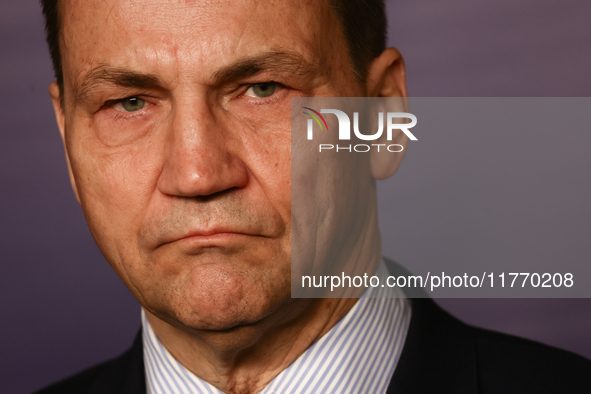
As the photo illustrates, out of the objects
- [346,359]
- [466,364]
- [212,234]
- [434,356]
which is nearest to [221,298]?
[212,234]

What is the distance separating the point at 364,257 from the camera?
216cm

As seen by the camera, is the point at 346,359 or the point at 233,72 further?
the point at 346,359

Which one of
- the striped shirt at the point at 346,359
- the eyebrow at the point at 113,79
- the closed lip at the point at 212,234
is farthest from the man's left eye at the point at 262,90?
the striped shirt at the point at 346,359

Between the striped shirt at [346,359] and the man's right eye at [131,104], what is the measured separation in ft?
2.57

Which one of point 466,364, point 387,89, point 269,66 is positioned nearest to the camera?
point 269,66

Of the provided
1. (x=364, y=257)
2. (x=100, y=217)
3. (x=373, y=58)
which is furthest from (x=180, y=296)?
(x=373, y=58)

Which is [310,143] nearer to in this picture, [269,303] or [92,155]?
[269,303]

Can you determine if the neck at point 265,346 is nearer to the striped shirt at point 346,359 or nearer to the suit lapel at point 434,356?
the striped shirt at point 346,359

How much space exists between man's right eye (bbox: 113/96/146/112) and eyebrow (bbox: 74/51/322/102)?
0.19ft

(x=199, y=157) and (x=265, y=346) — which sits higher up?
(x=199, y=157)

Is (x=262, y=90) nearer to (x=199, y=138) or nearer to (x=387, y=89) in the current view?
(x=199, y=138)

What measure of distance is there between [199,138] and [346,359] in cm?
82

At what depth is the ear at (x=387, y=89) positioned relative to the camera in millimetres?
2186

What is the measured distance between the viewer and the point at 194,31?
1.73 meters
